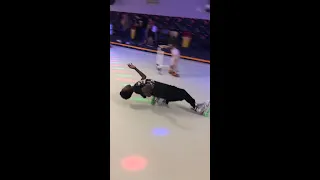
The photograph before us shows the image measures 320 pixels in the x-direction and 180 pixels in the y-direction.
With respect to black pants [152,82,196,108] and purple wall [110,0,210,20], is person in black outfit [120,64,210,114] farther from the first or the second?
purple wall [110,0,210,20]

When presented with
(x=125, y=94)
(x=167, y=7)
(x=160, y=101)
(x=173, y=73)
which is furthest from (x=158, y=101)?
(x=167, y=7)

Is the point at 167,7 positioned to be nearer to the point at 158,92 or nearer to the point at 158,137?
the point at 158,92

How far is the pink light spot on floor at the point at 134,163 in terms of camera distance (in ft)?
3.65

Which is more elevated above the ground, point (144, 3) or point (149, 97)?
point (144, 3)

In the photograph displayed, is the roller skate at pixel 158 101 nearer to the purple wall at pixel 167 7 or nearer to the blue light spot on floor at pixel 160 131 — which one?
the blue light spot on floor at pixel 160 131

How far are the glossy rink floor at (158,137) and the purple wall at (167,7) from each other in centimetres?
56

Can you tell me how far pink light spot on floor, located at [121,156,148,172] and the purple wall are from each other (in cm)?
132

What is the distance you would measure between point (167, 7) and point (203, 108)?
1.09m

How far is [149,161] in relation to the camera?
1.16 metres

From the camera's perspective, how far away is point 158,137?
4.43 ft

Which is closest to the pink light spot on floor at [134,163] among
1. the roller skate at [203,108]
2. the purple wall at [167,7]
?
the roller skate at [203,108]
